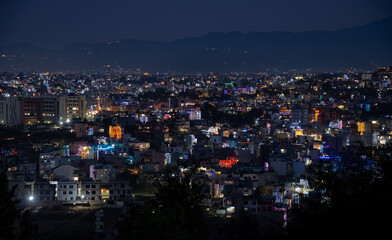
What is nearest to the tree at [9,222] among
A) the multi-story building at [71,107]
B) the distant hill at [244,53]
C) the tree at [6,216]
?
the tree at [6,216]

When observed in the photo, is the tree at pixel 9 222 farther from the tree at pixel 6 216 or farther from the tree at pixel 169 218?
the tree at pixel 169 218

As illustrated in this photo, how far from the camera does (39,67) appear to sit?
55.9m

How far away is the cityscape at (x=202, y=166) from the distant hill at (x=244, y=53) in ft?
120

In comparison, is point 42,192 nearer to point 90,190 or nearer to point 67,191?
point 67,191

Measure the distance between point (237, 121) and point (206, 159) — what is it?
8.60 meters

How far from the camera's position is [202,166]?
11031 mm

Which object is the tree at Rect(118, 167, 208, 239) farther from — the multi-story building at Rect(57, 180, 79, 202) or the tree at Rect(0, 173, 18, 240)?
the multi-story building at Rect(57, 180, 79, 202)

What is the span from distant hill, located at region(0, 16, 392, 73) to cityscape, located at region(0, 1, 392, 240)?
120ft

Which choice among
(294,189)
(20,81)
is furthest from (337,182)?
(20,81)

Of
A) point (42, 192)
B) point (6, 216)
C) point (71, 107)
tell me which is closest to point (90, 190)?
point (42, 192)

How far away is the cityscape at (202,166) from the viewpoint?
4.56 meters

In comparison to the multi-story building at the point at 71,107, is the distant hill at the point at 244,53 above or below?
above

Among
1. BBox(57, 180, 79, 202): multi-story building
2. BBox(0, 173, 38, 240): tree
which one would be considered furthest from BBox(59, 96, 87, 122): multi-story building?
BBox(0, 173, 38, 240): tree

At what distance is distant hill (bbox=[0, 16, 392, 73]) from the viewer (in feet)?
217
